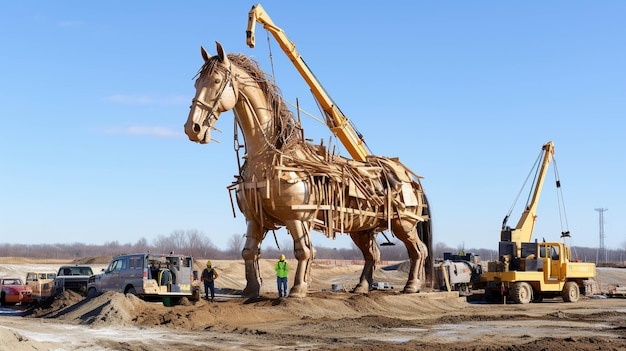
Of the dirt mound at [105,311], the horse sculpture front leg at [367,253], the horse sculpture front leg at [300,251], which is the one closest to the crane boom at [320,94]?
the horse sculpture front leg at [367,253]

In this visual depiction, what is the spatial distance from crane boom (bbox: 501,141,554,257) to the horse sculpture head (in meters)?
16.9

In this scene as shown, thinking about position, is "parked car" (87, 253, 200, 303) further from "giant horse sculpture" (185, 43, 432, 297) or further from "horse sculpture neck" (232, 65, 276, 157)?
"horse sculpture neck" (232, 65, 276, 157)

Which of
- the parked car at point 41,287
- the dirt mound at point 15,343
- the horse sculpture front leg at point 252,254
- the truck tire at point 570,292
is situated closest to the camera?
the dirt mound at point 15,343

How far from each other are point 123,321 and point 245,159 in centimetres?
584

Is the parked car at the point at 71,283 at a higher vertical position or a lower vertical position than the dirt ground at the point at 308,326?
higher

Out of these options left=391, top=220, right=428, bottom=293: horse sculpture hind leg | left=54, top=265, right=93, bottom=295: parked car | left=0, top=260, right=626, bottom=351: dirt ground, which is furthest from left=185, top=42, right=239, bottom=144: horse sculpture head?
left=54, top=265, right=93, bottom=295: parked car

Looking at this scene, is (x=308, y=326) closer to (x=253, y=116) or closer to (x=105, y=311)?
(x=105, y=311)

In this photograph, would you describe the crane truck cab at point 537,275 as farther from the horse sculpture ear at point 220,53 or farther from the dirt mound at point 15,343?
the dirt mound at point 15,343

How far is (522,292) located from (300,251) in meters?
12.9

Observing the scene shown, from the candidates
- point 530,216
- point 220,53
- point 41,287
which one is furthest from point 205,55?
point 530,216

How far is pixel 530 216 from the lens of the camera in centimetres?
3522

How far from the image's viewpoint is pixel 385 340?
16.9 metres

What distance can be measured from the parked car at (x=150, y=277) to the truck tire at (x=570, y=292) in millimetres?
16053

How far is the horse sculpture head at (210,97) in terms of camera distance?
69.4 ft
